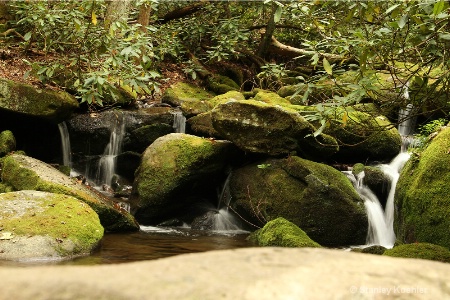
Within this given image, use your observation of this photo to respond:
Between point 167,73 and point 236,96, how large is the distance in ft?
13.4

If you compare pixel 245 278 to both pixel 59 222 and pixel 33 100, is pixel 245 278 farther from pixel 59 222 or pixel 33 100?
pixel 33 100

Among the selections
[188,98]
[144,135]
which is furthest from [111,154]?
[188,98]

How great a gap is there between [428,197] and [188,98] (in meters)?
8.11

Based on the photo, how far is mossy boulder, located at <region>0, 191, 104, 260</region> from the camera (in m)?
5.09

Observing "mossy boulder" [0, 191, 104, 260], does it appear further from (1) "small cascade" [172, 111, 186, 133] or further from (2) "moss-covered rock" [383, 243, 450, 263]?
(1) "small cascade" [172, 111, 186, 133]

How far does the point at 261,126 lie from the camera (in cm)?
837

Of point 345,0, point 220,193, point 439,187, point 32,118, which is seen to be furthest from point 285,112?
point 32,118

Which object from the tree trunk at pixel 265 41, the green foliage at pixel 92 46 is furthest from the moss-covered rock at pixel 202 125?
the tree trunk at pixel 265 41

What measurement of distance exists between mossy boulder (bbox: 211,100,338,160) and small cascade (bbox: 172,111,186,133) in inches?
101

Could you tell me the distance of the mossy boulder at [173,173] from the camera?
8.41 meters

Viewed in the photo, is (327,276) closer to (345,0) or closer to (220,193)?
(345,0)

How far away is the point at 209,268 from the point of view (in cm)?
143

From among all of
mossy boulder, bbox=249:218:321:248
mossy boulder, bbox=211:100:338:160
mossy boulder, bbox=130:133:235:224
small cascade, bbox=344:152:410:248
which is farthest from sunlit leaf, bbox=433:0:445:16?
mossy boulder, bbox=130:133:235:224

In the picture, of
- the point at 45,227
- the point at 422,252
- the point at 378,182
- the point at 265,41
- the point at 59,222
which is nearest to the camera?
the point at 422,252
